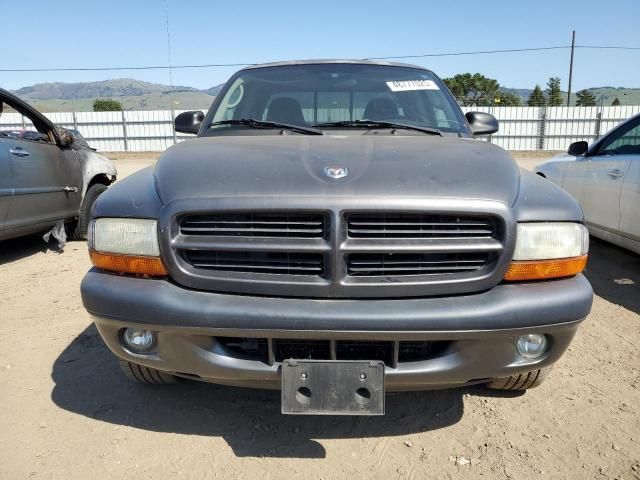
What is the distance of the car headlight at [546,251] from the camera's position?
1.99m

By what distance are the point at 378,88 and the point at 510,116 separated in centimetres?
2337

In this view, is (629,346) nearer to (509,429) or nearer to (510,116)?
(509,429)

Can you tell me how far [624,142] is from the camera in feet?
15.5

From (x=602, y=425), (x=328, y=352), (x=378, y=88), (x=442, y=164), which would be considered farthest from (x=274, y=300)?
(x=378, y=88)

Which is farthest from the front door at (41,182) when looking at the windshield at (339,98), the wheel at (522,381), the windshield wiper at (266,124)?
the wheel at (522,381)

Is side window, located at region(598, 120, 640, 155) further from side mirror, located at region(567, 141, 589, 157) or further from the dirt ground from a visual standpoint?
the dirt ground

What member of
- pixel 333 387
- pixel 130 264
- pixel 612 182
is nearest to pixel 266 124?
pixel 130 264

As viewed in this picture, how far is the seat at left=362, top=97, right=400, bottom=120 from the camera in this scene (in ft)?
10.3

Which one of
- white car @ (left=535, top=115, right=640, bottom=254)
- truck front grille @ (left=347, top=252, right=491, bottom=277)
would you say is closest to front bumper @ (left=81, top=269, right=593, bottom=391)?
truck front grille @ (left=347, top=252, right=491, bottom=277)

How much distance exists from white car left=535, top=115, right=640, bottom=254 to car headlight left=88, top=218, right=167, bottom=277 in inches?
156

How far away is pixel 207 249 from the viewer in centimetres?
197

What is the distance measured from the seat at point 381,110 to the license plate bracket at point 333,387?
177cm

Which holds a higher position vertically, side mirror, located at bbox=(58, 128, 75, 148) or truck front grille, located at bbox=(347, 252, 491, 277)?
side mirror, located at bbox=(58, 128, 75, 148)

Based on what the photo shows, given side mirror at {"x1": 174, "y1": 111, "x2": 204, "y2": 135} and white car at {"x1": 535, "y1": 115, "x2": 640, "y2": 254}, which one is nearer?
side mirror at {"x1": 174, "y1": 111, "x2": 204, "y2": 135}
